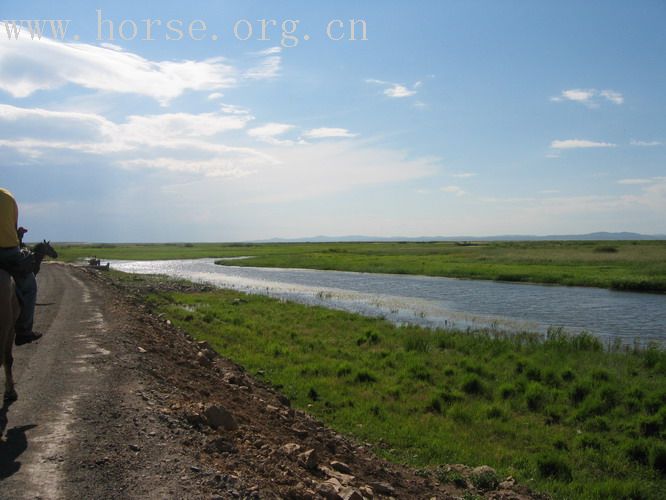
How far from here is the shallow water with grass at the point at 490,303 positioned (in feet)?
85.9

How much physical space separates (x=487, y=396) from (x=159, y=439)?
10.8 m

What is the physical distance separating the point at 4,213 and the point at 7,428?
9.88 ft

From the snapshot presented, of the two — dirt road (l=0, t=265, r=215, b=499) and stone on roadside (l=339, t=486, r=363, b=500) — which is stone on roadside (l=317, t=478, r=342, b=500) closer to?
stone on roadside (l=339, t=486, r=363, b=500)

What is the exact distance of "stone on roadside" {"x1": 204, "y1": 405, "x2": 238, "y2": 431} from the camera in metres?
8.45

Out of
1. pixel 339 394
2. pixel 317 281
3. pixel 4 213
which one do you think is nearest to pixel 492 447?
pixel 339 394

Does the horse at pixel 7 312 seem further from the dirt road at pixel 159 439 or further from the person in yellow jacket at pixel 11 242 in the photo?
the dirt road at pixel 159 439

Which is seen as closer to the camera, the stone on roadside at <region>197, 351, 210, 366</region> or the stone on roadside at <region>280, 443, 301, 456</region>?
the stone on roadside at <region>280, 443, 301, 456</region>

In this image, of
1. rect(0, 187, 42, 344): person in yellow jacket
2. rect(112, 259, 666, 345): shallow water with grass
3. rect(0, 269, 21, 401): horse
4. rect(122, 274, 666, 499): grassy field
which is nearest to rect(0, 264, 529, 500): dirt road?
rect(0, 269, 21, 401): horse

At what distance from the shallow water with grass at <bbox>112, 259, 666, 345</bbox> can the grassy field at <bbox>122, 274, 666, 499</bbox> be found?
4.94 metres

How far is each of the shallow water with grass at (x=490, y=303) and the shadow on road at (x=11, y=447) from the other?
72.3 feet

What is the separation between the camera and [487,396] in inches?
587

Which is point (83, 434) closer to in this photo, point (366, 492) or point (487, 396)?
point (366, 492)

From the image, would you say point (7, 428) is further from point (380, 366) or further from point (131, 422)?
point (380, 366)

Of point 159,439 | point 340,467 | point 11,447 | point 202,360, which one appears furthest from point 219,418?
point 202,360
